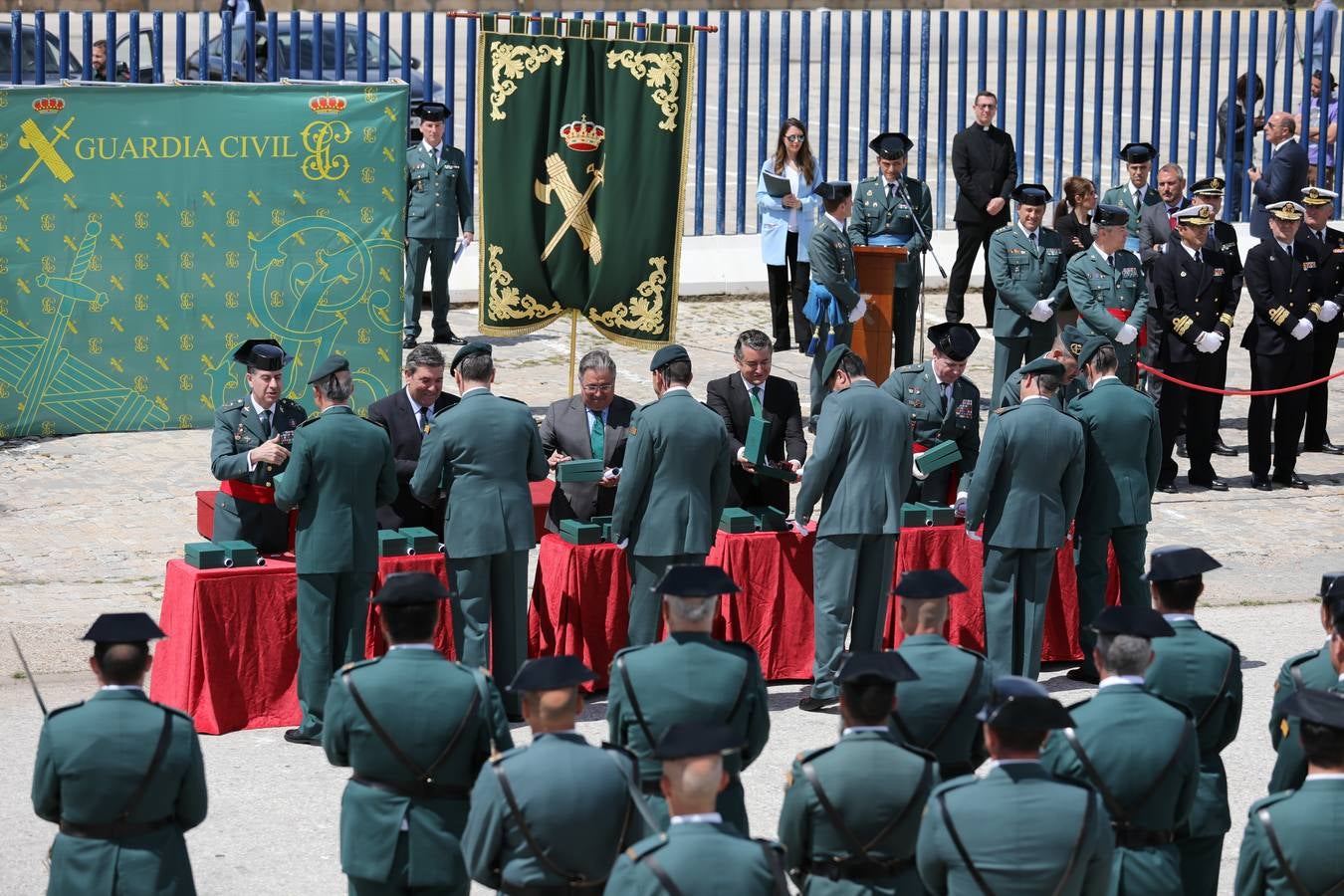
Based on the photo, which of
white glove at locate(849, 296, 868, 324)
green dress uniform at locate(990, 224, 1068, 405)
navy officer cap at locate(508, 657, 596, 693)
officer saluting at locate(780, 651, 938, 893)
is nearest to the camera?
navy officer cap at locate(508, 657, 596, 693)

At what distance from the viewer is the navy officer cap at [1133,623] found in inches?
261

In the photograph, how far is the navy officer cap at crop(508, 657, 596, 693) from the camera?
239 inches

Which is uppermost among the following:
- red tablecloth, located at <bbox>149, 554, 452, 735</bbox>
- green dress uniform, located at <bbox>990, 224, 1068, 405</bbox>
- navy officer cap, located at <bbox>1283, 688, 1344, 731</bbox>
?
green dress uniform, located at <bbox>990, 224, 1068, 405</bbox>

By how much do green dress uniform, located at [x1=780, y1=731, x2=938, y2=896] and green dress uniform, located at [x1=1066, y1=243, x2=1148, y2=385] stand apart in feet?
28.3

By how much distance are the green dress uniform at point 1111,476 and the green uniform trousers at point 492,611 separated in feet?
9.39

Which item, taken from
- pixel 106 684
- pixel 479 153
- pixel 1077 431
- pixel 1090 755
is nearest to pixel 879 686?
pixel 1090 755

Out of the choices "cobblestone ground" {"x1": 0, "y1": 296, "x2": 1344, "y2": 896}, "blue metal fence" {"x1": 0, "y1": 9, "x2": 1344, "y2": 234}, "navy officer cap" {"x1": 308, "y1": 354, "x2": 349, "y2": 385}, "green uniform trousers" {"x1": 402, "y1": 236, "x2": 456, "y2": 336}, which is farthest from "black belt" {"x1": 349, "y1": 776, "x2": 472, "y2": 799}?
"green uniform trousers" {"x1": 402, "y1": 236, "x2": 456, "y2": 336}

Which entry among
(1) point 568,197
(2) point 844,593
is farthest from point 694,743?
(1) point 568,197

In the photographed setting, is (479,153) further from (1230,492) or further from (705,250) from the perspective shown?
(705,250)

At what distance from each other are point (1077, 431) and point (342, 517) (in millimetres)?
3603

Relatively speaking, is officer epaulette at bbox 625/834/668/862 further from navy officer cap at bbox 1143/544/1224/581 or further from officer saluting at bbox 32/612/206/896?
navy officer cap at bbox 1143/544/1224/581

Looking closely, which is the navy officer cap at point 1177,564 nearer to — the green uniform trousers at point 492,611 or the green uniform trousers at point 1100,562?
the green uniform trousers at point 1100,562

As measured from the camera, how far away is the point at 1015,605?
411 inches

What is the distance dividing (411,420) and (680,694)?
3992 mm
